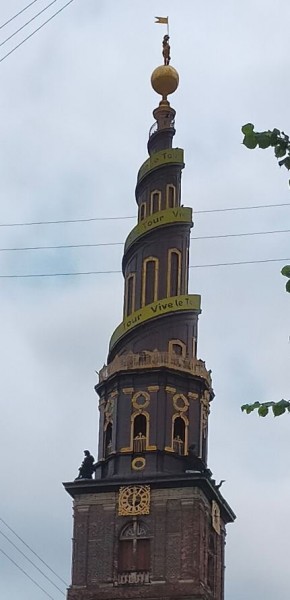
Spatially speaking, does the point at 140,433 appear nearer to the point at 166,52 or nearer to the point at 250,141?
the point at 166,52

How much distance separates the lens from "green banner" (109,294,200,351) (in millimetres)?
62156

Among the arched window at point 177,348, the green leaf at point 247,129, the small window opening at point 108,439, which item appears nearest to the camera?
the green leaf at point 247,129

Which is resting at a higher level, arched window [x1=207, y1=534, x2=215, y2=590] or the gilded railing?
the gilded railing

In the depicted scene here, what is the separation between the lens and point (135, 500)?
59312 millimetres

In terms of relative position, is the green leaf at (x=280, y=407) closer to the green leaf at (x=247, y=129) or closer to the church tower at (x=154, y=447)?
the green leaf at (x=247, y=129)

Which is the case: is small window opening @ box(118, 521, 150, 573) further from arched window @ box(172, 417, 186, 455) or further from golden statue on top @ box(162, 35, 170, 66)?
golden statue on top @ box(162, 35, 170, 66)

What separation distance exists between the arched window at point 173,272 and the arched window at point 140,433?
18.9ft

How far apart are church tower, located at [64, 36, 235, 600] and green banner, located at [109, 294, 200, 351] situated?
5cm

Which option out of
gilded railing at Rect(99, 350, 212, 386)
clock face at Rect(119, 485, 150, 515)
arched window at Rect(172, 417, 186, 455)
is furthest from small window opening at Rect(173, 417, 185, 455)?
clock face at Rect(119, 485, 150, 515)

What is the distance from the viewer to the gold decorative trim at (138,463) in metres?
60.2

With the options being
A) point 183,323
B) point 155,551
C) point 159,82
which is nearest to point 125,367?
point 183,323

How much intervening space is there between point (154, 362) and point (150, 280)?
13.7 feet

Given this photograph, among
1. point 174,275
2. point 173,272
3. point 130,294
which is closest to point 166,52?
point 173,272

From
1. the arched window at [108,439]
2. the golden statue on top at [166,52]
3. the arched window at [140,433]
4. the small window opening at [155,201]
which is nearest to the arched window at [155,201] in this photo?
the small window opening at [155,201]
